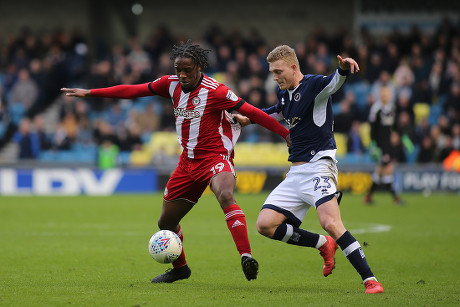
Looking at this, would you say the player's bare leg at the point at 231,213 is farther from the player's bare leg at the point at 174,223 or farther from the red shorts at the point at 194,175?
the player's bare leg at the point at 174,223

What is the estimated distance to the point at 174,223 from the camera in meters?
7.09

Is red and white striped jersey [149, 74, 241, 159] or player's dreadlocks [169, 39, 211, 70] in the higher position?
player's dreadlocks [169, 39, 211, 70]

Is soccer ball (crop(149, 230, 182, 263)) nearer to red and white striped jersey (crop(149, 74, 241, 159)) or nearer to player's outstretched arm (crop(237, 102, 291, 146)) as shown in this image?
red and white striped jersey (crop(149, 74, 241, 159))

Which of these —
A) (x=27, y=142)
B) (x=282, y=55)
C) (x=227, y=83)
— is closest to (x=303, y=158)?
(x=282, y=55)

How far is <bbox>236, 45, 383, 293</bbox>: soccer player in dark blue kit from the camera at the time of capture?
6.49m

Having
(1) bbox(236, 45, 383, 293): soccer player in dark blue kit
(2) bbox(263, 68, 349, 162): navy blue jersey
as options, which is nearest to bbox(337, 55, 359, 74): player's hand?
(1) bbox(236, 45, 383, 293): soccer player in dark blue kit

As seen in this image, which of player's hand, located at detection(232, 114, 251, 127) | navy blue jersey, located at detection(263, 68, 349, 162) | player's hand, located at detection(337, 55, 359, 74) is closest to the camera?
player's hand, located at detection(337, 55, 359, 74)

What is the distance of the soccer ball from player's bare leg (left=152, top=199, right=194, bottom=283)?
263mm

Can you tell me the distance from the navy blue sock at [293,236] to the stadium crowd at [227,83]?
14.3 metres

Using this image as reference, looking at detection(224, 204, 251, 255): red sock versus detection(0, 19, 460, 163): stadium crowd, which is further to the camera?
detection(0, 19, 460, 163): stadium crowd

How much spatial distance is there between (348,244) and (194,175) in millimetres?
1594

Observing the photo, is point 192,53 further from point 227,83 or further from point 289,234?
point 227,83

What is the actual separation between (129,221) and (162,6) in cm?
1750

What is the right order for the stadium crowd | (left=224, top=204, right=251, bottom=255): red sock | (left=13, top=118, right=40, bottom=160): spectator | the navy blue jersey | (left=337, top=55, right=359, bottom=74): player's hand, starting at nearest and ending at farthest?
(left=337, top=55, right=359, bottom=74): player's hand → (left=224, top=204, right=251, bottom=255): red sock → the navy blue jersey → (left=13, top=118, right=40, bottom=160): spectator → the stadium crowd
